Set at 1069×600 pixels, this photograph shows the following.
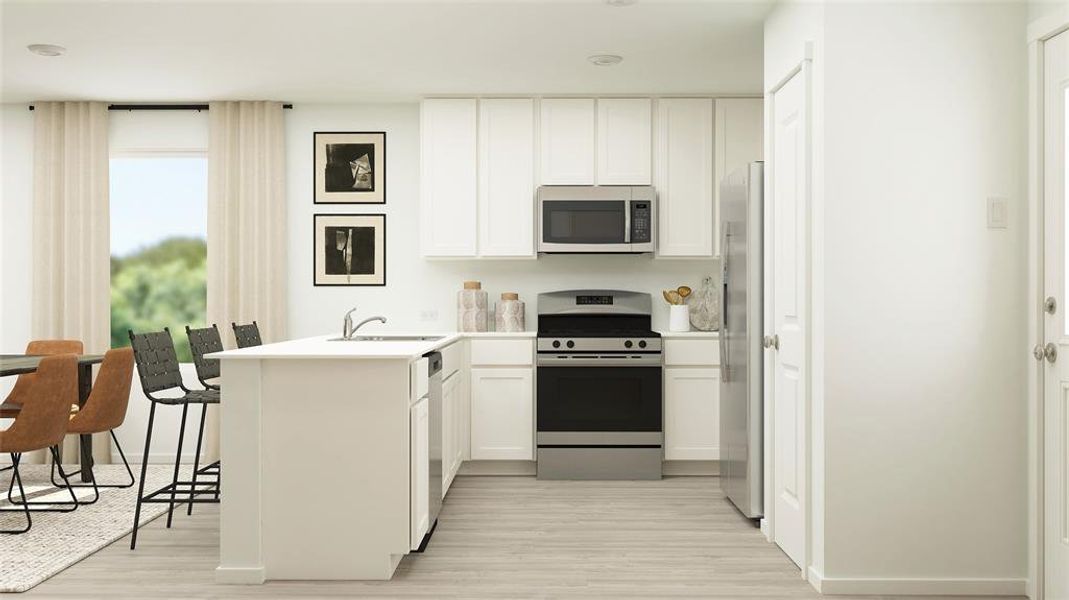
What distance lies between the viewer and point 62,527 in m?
4.06

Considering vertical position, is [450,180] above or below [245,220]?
above

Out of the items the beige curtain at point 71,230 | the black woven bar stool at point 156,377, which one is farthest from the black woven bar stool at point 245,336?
the beige curtain at point 71,230

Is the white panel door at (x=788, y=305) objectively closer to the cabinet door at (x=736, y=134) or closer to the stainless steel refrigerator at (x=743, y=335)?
the stainless steel refrigerator at (x=743, y=335)

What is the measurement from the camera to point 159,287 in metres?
6.09

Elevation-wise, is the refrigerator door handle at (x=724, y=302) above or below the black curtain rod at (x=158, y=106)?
below

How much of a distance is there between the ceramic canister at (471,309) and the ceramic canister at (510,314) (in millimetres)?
99

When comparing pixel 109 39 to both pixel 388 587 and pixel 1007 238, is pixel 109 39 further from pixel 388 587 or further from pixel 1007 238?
pixel 1007 238

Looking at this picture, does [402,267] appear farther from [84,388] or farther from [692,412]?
[692,412]

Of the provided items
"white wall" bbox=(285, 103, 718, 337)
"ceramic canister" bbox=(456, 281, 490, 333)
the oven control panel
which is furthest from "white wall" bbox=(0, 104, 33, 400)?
the oven control panel

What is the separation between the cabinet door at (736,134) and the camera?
5602 mm

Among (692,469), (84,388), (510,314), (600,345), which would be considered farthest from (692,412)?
(84,388)

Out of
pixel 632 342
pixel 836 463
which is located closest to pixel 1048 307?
pixel 836 463

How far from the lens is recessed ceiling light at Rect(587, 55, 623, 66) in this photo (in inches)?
188

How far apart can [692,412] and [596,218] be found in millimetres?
1423
